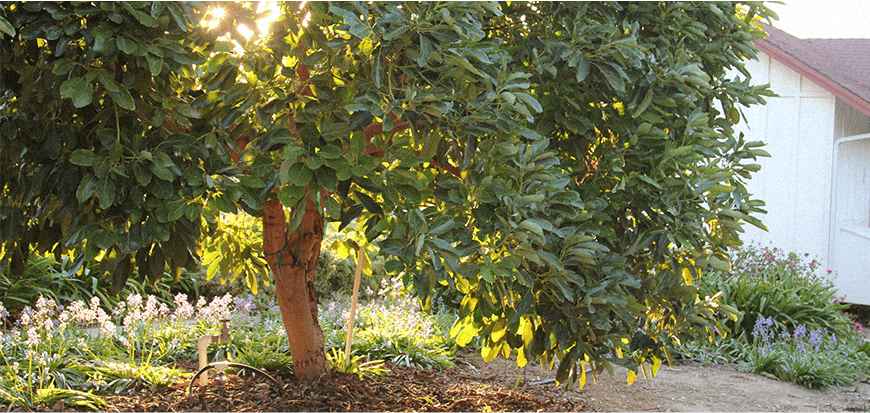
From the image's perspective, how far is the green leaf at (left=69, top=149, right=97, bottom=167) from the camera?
6.03 ft

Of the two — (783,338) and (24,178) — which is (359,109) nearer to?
(24,178)

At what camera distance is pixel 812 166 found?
9.03m

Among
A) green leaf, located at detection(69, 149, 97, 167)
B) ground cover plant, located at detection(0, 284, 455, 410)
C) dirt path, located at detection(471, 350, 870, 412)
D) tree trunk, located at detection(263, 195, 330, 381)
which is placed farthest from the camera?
dirt path, located at detection(471, 350, 870, 412)

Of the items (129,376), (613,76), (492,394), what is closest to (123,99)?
(613,76)

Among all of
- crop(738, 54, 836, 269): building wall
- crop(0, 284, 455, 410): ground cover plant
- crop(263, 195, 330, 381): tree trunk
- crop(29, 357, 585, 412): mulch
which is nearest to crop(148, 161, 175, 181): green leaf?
crop(263, 195, 330, 381): tree trunk

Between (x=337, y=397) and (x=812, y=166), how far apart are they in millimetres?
8262

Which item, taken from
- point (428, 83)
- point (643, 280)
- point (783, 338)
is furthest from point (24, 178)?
point (783, 338)

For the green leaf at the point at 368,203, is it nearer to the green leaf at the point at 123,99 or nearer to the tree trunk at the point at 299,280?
the green leaf at the point at 123,99

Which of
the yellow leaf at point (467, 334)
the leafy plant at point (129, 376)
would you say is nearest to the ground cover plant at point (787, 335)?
the yellow leaf at point (467, 334)

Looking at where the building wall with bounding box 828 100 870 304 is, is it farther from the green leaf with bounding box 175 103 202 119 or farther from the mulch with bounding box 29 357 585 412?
the green leaf with bounding box 175 103 202 119

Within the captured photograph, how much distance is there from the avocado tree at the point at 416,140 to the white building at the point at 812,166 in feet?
23.6

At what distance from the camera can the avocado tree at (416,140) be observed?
187 cm

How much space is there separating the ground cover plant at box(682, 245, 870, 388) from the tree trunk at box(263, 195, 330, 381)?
3211 mm

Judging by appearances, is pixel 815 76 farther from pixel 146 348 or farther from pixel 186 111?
pixel 186 111
